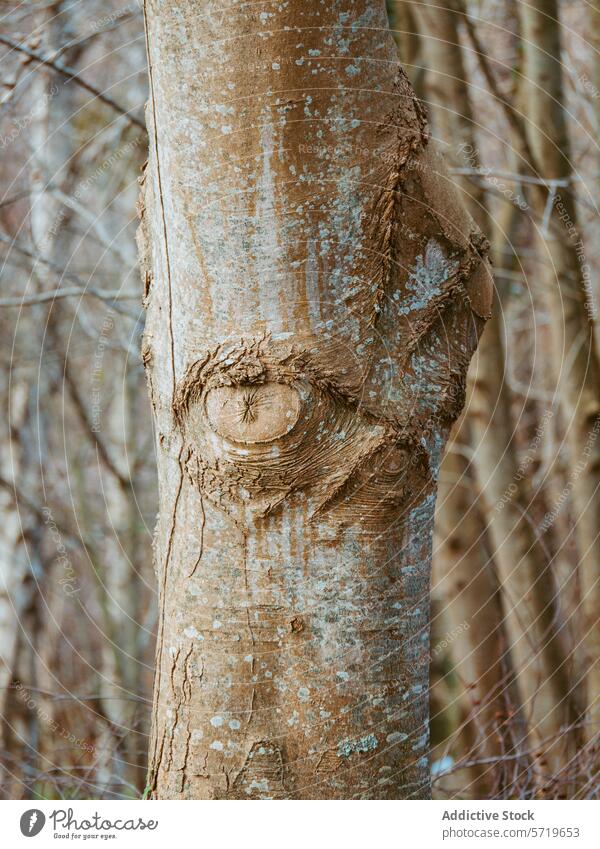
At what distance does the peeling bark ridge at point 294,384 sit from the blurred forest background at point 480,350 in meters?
1.96

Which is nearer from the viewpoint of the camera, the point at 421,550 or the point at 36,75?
the point at 421,550

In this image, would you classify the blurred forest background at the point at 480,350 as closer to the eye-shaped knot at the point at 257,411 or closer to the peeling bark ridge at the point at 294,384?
the peeling bark ridge at the point at 294,384

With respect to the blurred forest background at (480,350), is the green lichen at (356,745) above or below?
below

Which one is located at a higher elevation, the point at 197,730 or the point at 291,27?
the point at 291,27

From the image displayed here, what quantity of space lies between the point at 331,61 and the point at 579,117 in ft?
12.2

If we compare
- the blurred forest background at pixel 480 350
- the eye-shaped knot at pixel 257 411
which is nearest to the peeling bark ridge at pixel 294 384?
the eye-shaped knot at pixel 257 411

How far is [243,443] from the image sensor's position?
1.05 metres

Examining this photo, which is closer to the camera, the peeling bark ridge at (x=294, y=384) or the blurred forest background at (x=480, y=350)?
the peeling bark ridge at (x=294, y=384)

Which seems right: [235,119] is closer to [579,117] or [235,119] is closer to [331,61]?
[331,61]

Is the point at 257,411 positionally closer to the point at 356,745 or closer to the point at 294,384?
the point at 294,384

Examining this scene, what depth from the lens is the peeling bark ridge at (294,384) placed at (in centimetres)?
103
